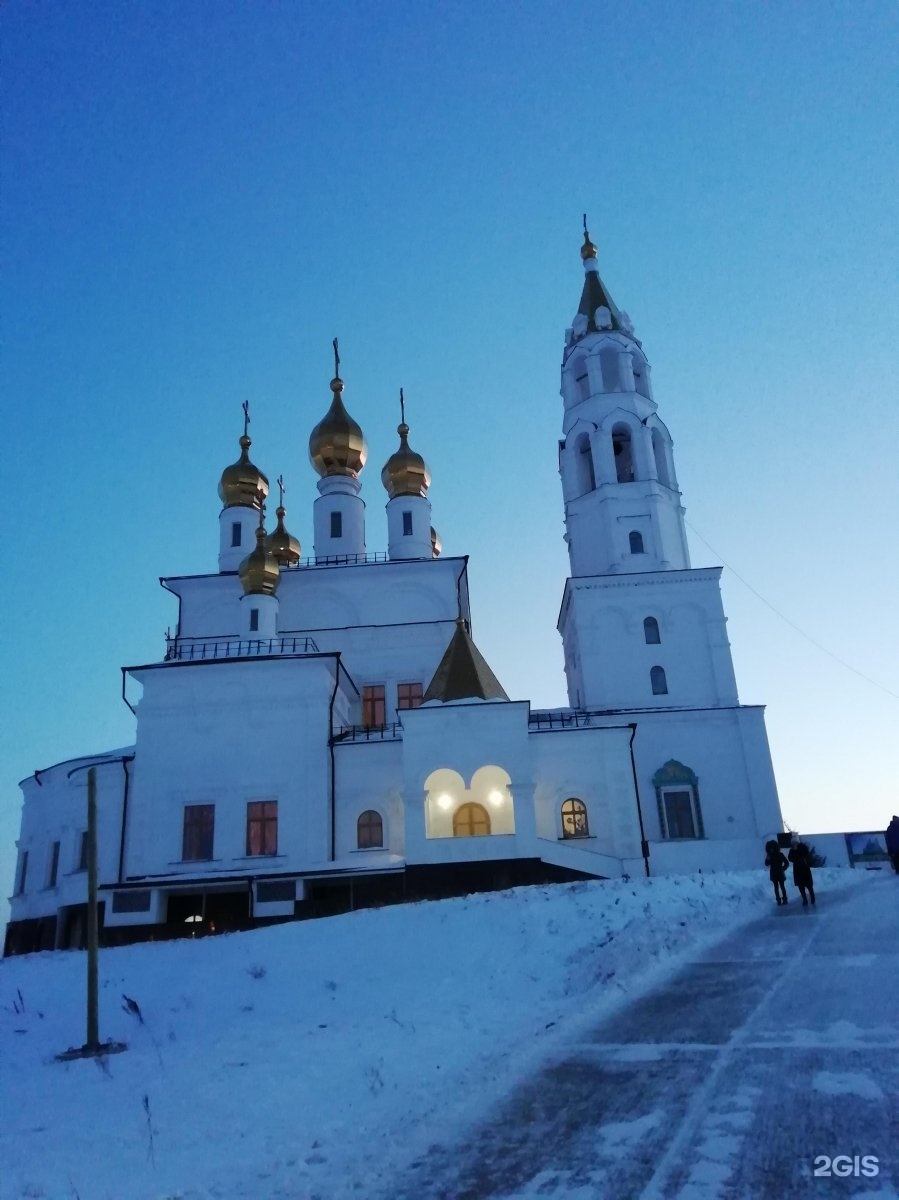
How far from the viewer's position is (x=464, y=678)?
22.5 meters

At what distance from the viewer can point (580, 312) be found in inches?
1247

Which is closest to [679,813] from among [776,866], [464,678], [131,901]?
[464,678]

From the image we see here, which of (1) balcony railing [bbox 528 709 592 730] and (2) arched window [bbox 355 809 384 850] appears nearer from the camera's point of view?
(2) arched window [bbox 355 809 384 850]

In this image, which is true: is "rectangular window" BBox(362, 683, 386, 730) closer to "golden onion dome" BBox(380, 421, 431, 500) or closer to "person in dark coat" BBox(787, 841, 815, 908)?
"golden onion dome" BBox(380, 421, 431, 500)

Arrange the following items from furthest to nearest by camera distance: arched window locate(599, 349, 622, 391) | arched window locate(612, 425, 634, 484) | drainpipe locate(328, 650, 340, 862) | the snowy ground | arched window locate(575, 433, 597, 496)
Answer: arched window locate(599, 349, 622, 391) < arched window locate(575, 433, 597, 496) < arched window locate(612, 425, 634, 484) < drainpipe locate(328, 650, 340, 862) < the snowy ground

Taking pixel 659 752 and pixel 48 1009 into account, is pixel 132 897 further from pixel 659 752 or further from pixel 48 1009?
pixel 659 752

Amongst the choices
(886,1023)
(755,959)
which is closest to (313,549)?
(755,959)

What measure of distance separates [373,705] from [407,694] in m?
1.12

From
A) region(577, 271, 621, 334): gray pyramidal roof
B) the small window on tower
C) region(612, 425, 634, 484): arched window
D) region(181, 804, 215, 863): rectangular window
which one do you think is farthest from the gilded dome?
region(181, 804, 215, 863): rectangular window

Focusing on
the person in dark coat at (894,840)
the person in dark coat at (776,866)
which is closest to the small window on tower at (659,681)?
the person in dark coat at (894,840)

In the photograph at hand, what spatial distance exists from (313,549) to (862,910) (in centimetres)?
2342

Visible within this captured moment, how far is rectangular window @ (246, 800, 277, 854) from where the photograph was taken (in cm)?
2256

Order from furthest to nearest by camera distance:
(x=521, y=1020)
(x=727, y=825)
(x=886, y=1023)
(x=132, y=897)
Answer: (x=727, y=825), (x=132, y=897), (x=521, y=1020), (x=886, y=1023)

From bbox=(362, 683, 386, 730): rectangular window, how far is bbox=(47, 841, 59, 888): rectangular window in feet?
30.7
